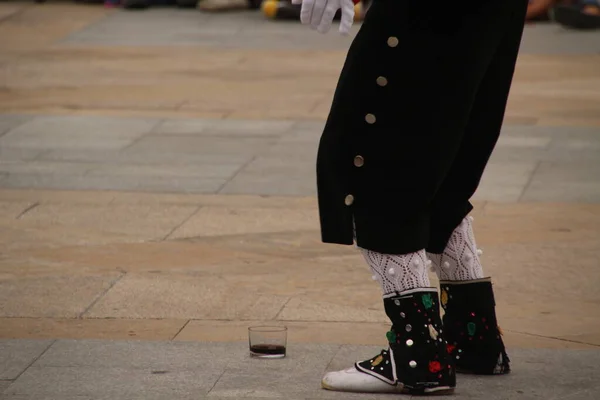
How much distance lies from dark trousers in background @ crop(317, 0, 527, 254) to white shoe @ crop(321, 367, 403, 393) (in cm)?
39

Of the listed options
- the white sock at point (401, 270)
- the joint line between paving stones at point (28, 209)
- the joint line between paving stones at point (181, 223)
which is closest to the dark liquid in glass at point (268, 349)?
the white sock at point (401, 270)

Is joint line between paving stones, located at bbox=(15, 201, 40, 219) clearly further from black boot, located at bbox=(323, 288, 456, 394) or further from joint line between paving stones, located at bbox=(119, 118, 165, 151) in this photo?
black boot, located at bbox=(323, 288, 456, 394)

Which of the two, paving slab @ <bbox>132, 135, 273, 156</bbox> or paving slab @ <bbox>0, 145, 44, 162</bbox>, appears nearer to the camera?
paving slab @ <bbox>0, 145, 44, 162</bbox>

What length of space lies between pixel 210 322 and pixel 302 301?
0.44 m

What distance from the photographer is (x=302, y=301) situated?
16.8 feet

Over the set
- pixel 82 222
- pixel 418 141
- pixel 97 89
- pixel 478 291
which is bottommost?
pixel 97 89

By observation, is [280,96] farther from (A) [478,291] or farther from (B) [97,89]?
(A) [478,291]

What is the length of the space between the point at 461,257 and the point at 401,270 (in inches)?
12.1

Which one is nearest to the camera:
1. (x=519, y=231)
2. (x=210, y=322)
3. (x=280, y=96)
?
(x=210, y=322)

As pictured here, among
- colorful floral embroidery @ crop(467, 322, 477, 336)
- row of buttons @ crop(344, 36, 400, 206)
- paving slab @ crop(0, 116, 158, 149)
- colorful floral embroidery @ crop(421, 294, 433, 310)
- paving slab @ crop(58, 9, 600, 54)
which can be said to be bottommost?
paving slab @ crop(58, 9, 600, 54)

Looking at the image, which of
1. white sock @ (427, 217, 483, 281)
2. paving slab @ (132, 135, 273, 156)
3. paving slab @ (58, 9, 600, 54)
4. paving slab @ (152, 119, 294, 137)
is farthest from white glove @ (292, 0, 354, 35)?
paving slab @ (58, 9, 600, 54)

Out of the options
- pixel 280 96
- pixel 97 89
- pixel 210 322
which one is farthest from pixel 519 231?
pixel 97 89

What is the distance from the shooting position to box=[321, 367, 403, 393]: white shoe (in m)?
3.99

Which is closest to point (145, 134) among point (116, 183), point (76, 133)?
point (76, 133)
